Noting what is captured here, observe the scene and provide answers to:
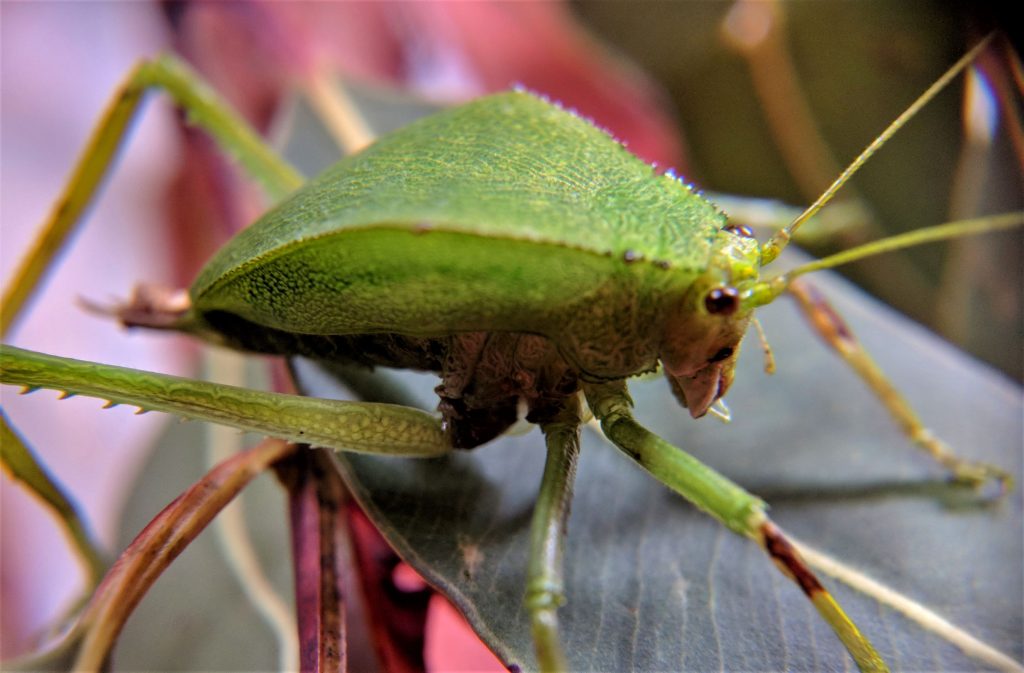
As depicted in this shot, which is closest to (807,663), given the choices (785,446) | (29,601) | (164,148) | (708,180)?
(785,446)

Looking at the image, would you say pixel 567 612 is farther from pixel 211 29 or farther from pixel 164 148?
pixel 164 148

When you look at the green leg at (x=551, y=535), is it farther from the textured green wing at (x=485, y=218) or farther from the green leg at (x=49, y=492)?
the green leg at (x=49, y=492)

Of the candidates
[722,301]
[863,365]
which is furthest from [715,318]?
[863,365]

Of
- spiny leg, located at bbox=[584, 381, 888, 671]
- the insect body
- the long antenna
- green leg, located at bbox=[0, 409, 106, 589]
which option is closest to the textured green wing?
the insect body

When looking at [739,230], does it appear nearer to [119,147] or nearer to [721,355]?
[721,355]

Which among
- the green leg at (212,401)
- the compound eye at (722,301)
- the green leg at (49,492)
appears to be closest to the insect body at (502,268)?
the compound eye at (722,301)
